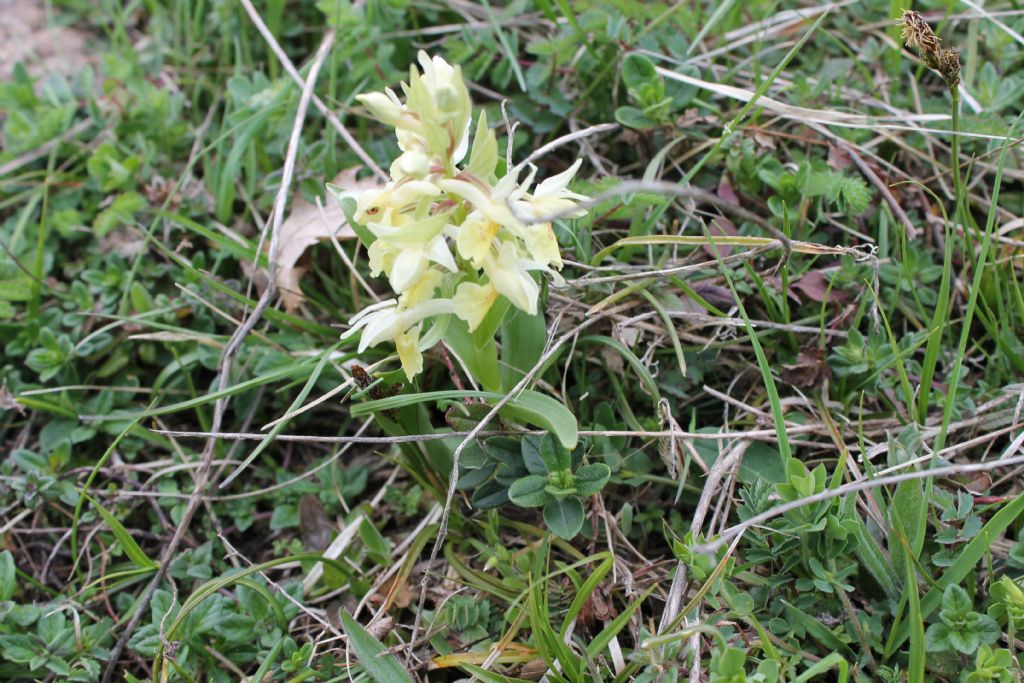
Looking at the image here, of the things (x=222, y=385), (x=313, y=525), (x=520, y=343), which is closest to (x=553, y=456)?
(x=520, y=343)

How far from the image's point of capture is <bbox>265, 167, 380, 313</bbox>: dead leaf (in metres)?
2.46

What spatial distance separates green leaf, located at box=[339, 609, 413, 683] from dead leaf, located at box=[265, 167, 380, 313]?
0.99 metres

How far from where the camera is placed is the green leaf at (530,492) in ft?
5.71

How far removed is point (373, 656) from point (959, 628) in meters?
1.18

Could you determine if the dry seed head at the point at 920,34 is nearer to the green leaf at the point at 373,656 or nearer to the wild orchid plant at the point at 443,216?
the wild orchid plant at the point at 443,216

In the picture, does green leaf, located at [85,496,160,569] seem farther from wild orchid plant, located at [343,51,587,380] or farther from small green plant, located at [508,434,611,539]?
small green plant, located at [508,434,611,539]

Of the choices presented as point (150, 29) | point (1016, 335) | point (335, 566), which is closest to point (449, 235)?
point (335, 566)

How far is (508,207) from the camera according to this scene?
1525 mm

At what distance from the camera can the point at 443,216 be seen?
5.10ft

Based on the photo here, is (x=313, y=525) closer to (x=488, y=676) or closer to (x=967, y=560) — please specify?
(x=488, y=676)

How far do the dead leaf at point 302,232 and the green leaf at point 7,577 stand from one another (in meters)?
0.96

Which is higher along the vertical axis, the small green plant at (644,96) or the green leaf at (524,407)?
the small green plant at (644,96)

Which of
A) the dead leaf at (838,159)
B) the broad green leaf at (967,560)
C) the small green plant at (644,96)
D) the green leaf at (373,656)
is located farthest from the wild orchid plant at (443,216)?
the dead leaf at (838,159)

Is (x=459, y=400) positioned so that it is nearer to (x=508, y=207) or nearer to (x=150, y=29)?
(x=508, y=207)
